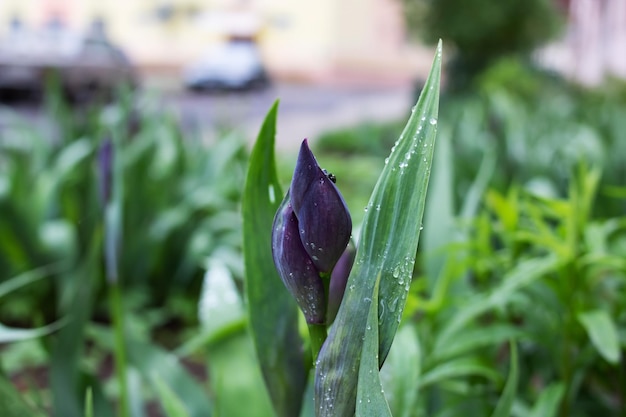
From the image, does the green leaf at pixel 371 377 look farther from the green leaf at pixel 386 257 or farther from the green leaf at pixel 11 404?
the green leaf at pixel 11 404

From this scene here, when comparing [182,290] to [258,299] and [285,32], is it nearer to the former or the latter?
[258,299]

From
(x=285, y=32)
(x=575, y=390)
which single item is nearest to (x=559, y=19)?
(x=285, y=32)

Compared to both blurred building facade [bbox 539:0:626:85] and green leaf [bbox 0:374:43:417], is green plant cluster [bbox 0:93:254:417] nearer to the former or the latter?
green leaf [bbox 0:374:43:417]

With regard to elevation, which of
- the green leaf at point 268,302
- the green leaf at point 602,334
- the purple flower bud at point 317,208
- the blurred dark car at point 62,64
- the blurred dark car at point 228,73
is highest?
the purple flower bud at point 317,208

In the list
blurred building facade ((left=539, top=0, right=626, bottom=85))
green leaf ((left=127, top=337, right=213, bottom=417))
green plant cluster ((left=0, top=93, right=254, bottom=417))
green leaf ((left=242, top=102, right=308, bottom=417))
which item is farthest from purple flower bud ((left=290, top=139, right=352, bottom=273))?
blurred building facade ((left=539, top=0, right=626, bottom=85))

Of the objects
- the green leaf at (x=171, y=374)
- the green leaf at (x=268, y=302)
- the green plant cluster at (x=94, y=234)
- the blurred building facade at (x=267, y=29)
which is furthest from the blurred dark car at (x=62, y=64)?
the green leaf at (x=268, y=302)

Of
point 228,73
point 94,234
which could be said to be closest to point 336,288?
point 94,234
